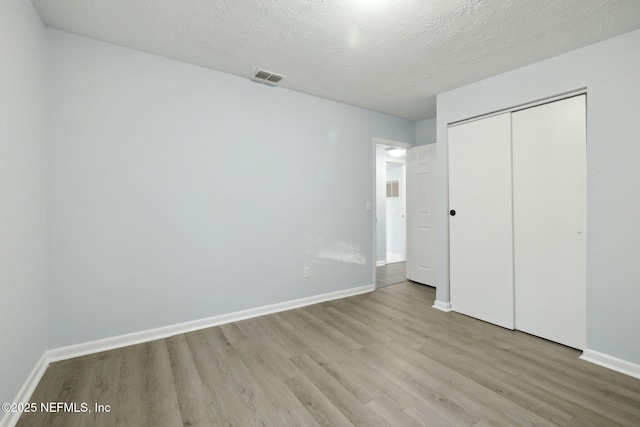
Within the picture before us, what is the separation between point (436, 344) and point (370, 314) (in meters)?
0.83

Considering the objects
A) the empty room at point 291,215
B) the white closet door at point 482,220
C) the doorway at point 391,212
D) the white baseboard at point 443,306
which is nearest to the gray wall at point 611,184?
the empty room at point 291,215

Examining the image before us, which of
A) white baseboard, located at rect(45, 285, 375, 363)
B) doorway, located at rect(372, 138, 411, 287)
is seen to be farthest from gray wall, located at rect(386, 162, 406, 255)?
white baseboard, located at rect(45, 285, 375, 363)

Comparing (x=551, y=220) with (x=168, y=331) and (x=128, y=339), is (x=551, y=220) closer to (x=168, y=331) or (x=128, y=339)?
(x=168, y=331)

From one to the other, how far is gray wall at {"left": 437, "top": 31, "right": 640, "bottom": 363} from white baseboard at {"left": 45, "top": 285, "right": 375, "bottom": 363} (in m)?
2.55

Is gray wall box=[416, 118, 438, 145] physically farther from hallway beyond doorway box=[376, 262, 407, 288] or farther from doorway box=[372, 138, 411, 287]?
hallway beyond doorway box=[376, 262, 407, 288]

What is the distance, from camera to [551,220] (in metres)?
2.58

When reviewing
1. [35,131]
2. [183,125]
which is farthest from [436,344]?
[35,131]

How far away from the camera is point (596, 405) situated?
5.65 feet

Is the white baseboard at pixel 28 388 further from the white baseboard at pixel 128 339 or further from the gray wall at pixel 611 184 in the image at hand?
the gray wall at pixel 611 184

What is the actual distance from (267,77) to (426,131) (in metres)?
2.74

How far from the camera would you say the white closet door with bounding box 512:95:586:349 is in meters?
2.40

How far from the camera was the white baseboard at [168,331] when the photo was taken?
222 cm

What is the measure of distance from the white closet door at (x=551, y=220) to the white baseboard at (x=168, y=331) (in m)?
2.13

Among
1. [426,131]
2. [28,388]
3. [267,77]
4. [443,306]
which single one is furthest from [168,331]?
[426,131]
